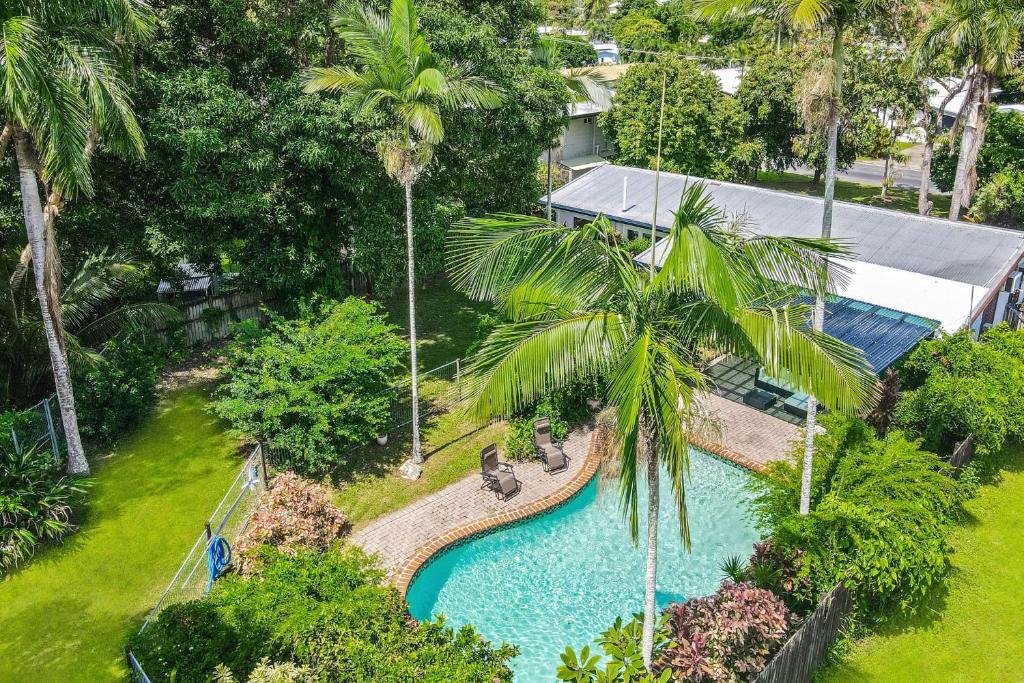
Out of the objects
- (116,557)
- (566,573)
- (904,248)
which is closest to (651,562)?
(566,573)

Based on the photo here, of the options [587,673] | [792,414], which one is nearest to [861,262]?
[792,414]

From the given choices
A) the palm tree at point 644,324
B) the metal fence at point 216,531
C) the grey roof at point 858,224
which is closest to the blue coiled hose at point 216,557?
the metal fence at point 216,531

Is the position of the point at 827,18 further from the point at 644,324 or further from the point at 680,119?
the point at 680,119

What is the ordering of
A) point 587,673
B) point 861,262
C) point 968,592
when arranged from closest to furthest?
point 587,673 → point 968,592 → point 861,262

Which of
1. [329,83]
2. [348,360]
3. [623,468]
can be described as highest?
[329,83]

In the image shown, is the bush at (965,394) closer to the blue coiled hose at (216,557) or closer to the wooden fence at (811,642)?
the wooden fence at (811,642)

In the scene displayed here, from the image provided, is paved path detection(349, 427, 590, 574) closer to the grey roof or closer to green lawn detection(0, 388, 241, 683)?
green lawn detection(0, 388, 241, 683)

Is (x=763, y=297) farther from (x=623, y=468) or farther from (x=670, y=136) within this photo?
(x=670, y=136)
